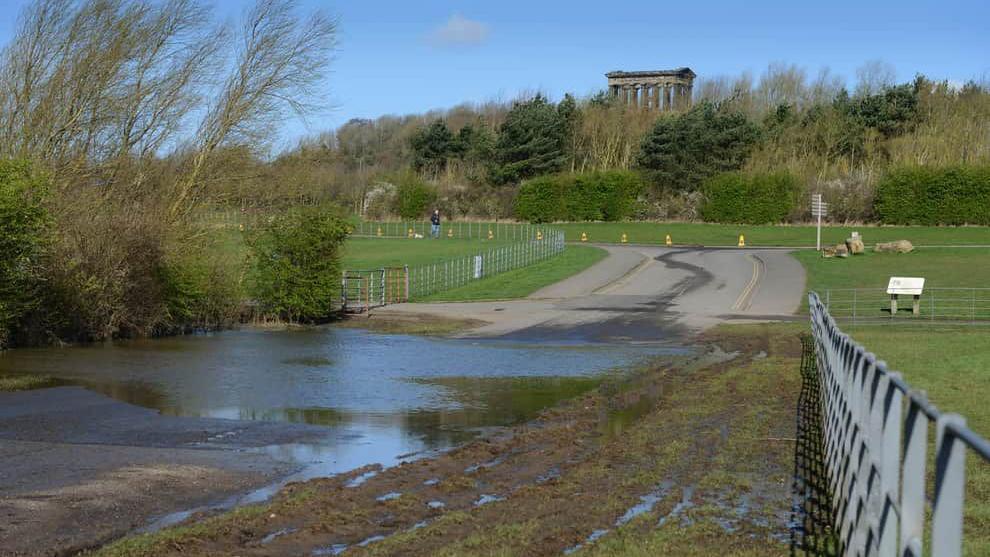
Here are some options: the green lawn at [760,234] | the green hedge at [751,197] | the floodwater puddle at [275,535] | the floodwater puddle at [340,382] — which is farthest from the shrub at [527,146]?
the floodwater puddle at [275,535]

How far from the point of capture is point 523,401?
20031 millimetres

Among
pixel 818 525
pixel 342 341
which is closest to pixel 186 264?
pixel 342 341

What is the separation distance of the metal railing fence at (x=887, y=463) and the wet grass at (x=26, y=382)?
1545 centimetres

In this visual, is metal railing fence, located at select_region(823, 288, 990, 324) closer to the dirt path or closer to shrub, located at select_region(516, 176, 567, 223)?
the dirt path

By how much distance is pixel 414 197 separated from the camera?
331 feet

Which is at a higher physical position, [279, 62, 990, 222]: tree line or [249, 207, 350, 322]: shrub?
[279, 62, 990, 222]: tree line

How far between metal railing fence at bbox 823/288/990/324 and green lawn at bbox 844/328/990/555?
115 inches

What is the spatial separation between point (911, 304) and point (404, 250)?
3658 centimetres

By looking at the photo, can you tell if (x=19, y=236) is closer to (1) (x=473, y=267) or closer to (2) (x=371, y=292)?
(2) (x=371, y=292)

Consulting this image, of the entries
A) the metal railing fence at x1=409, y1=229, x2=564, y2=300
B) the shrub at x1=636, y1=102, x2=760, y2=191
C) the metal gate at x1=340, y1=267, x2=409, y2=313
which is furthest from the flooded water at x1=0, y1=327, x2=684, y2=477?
the shrub at x1=636, y1=102, x2=760, y2=191

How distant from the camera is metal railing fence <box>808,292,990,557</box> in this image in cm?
390

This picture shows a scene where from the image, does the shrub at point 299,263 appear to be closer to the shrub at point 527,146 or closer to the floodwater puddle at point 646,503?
the floodwater puddle at point 646,503

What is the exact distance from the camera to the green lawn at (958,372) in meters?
10.1

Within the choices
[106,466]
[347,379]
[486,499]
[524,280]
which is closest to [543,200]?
[524,280]
